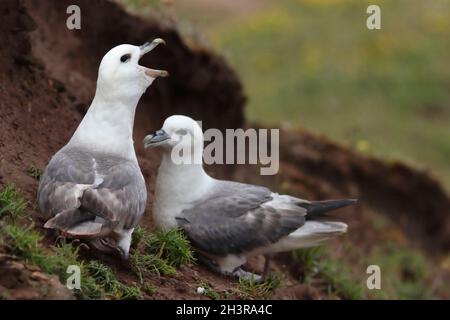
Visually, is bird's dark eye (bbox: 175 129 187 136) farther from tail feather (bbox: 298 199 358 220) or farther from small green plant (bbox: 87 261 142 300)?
small green plant (bbox: 87 261 142 300)

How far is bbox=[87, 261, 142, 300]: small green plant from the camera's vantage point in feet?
18.7

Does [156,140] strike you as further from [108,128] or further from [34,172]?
[34,172]

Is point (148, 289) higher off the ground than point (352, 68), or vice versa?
point (352, 68)

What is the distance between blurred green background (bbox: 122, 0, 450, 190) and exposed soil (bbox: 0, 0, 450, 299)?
377cm

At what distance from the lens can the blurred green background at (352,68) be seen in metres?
16.6

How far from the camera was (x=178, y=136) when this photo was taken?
6707 mm

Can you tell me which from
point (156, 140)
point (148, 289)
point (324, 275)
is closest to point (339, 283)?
point (324, 275)

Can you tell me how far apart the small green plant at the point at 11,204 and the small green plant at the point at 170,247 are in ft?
3.04

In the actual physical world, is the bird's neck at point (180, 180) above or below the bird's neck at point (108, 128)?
below

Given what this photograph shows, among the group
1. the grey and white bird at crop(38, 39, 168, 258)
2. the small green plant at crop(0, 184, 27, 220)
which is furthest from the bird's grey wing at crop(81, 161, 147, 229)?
the small green plant at crop(0, 184, 27, 220)

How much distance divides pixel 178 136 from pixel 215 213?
0.58m

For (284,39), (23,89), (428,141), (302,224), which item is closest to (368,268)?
(302,224)

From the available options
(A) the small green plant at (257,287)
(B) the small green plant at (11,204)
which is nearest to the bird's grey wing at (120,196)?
(B) the small green plant at (11,204)

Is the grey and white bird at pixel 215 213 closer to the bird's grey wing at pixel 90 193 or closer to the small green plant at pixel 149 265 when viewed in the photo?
the small green plant at pixel 149 265
